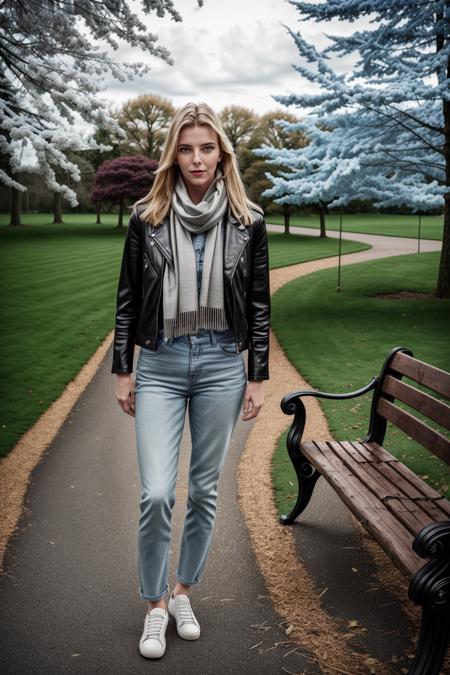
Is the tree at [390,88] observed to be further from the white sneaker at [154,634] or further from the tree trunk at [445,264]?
the white sneaker at [154,634]

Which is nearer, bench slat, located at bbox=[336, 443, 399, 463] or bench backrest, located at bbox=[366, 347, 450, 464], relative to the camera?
bench backrest, located at bbox=[366, 347, 450, 464]

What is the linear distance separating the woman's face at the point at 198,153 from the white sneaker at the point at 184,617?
6.48ft

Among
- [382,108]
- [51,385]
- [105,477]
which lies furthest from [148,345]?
[382,108]

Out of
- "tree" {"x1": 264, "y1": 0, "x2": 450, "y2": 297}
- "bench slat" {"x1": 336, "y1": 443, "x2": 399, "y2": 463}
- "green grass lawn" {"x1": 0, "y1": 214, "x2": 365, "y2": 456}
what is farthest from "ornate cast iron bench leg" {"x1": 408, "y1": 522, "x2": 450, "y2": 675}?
"tree" {"x1": 264, "y1": 0, "x2": 450, "y2": 297}

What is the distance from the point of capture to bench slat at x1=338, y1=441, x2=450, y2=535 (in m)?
3.36

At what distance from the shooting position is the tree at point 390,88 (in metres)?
12.2

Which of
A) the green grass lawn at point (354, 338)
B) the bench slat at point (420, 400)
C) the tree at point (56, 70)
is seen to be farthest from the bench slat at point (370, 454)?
the tree at point (56, 70)

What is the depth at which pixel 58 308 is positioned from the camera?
15406 millimetres

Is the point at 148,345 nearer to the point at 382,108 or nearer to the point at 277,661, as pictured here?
the point at 277,661

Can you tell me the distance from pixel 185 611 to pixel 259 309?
4.88 feet

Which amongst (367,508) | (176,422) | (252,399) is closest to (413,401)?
(367,508)

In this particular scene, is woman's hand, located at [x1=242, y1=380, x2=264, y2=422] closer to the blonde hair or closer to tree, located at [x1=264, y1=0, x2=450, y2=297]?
the blonde hair

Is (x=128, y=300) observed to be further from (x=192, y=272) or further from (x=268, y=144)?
Result: (x=268, y=144)

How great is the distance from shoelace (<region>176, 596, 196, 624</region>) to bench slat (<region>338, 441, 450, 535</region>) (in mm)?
1121
